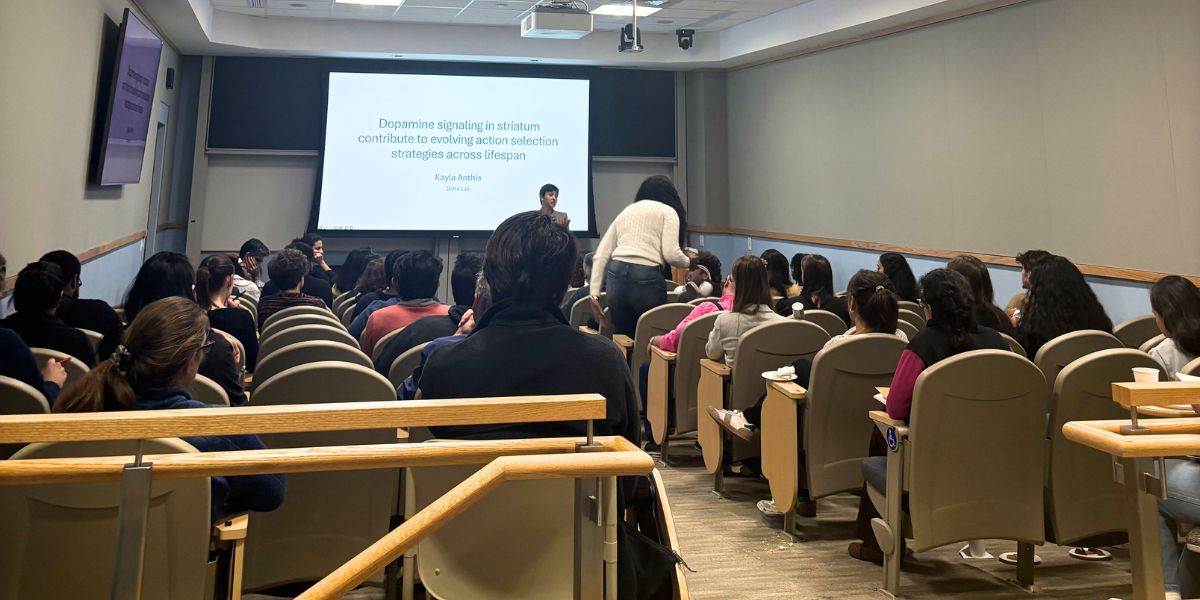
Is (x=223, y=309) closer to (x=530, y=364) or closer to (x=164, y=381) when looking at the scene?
(x=164, y=381)

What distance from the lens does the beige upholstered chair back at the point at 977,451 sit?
2678mm

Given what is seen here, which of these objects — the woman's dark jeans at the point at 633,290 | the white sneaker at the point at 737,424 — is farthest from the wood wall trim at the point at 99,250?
the white sneaker at the point at 737,424

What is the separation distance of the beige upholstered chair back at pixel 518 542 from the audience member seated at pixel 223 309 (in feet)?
7.60

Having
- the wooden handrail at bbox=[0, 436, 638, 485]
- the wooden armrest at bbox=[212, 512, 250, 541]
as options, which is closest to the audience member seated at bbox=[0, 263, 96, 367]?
the wooden armrest at bbox=[212, 512, 250, 541]

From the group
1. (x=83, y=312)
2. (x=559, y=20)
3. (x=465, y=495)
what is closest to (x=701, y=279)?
(x=559, y=20)

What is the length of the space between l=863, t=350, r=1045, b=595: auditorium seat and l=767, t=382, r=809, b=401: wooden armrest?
400mm

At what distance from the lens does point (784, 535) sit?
135 inches

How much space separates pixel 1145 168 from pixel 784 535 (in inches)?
163

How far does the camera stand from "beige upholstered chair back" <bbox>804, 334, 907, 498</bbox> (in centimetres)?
322

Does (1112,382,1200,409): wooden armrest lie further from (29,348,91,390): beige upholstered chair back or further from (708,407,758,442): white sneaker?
(29,348,91,390): beige upholstered chair back

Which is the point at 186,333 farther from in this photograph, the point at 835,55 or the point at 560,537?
the point at 835,55

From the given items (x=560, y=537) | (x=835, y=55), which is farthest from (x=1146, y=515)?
(x=835, y=55)

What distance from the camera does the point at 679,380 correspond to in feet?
14.1

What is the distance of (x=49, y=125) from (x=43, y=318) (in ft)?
8.79
